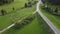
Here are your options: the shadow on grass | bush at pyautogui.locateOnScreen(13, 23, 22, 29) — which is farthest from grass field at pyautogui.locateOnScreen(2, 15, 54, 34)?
bush at pyautogui.locateOnScreen(13, 23, 22, 29)

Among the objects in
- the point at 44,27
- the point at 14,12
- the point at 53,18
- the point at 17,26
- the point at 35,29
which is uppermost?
the point at 14,12

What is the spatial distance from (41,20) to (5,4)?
1135 centimetres

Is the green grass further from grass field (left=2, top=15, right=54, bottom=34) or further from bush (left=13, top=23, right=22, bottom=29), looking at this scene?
bush (left=13, top=23, right=22, bottom=29)

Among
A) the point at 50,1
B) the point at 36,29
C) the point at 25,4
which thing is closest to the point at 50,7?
the point at 50,1

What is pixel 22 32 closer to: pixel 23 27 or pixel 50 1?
pixel 23 27

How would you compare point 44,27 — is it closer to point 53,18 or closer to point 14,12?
point 53,18

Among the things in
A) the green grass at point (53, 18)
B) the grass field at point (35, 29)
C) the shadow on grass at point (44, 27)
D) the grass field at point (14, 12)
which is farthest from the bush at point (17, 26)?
the green grass at point (53, 18)

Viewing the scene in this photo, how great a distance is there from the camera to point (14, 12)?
112ft

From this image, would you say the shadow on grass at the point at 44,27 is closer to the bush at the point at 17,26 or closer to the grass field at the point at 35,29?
the grass field at the point at 35,29

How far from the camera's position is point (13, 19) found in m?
30.9

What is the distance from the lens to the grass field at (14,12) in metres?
30.2

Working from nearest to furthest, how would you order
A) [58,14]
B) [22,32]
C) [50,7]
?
1. [22,32]
2. [58,14]
3. [50,7]

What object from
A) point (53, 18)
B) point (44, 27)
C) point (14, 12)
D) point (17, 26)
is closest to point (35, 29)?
point (44, 27)

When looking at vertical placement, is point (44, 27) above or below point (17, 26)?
below
